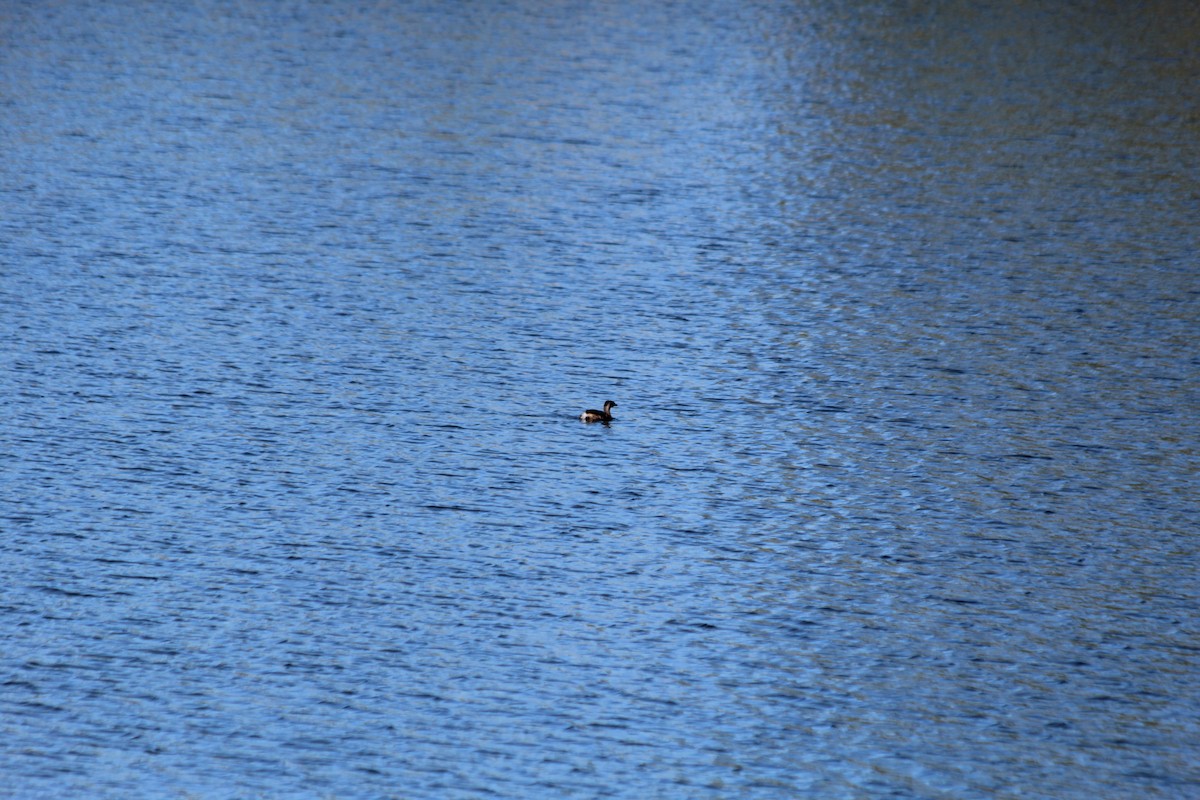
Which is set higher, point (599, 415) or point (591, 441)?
point (599, 415)

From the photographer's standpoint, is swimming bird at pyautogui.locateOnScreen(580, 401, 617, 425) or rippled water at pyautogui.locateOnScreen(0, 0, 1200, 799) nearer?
rippled water at pyautogui.locateOnScreen(0, 0, 1200, 799)

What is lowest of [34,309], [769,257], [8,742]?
[8,742]

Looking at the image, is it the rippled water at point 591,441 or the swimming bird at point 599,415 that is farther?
the swimming bird at point 599,415

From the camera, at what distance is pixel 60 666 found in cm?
1762

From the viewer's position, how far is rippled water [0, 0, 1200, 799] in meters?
17.0

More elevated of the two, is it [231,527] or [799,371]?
[799,371]

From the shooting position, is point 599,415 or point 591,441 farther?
point 599,415

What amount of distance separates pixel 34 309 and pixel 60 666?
1355cm

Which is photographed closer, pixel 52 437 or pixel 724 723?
pixel 724 723

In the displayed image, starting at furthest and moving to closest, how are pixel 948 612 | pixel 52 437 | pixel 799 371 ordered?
pixel 799 371
pixel 52 437
pixel 948 612

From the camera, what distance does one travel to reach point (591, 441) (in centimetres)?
2502

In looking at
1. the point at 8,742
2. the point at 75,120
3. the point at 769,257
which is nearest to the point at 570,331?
the point at 769,257

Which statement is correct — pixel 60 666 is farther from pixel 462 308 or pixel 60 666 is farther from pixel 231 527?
pixel 462 308

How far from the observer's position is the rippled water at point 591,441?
17.0 metres
